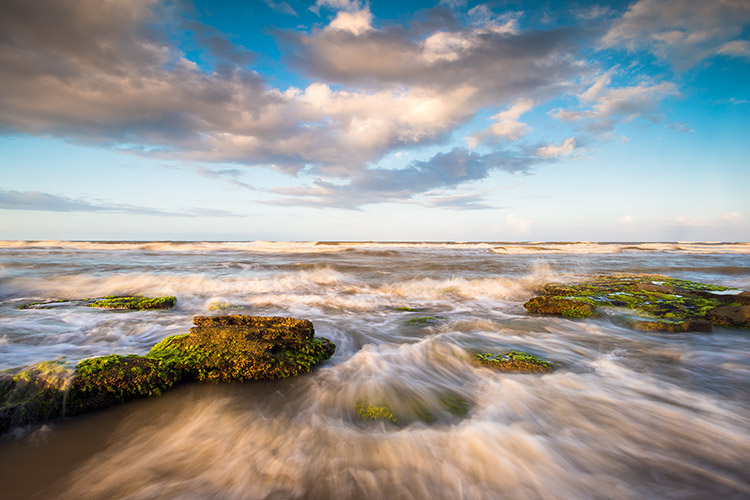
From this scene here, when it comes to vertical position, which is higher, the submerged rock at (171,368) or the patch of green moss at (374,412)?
the submerged rock at (171,368)

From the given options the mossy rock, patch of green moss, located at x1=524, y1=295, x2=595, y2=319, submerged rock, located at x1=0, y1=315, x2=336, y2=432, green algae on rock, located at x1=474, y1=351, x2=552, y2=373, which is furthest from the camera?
patch of green moss, located at x1=524, y1=295, x2=595, y2=319

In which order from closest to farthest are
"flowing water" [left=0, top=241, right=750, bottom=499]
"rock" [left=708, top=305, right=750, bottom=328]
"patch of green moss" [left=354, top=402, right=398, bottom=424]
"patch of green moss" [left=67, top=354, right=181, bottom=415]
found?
"flowing water" [left=0, top=241, right=750, bottom=499]
"patch of green moss" [left=67, top=354, right=181, bottom=415]
"patch of green moss" [left=354, top=402, right=398, bottom=424]
"rock" [left=708, top=305, right=750, bottom=328]

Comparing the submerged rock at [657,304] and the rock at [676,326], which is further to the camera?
the submerged rock at [657,304]

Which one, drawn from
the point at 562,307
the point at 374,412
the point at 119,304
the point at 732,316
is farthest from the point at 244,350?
the point at 732,316

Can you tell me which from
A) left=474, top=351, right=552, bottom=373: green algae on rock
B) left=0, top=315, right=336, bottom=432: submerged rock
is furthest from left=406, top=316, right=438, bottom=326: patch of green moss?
left=0, top=315, right=336, bottom=432: submerged rock

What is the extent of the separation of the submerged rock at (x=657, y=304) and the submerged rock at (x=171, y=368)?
607 centimetres

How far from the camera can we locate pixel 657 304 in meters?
7.95

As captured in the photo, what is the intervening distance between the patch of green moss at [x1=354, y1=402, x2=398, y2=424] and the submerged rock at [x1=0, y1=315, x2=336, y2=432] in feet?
3.51

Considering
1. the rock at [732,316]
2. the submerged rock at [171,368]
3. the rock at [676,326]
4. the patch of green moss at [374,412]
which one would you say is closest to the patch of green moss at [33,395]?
the submerged rock at [171,368]

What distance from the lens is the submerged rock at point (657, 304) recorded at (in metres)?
6.53

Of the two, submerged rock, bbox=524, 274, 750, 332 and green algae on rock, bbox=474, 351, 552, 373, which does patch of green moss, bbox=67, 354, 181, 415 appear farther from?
submerged rock, bbox=524, 274, 750, 332

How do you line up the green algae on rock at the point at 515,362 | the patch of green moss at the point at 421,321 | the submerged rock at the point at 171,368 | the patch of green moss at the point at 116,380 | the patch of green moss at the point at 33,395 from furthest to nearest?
the patch of green moss at the point at 421,321 < the green algae on rock at the point at 515,362 < the patch of green moss at the point at 116,380 < the submerged rock at the point at 171,368 < the patch of green moss at the point at 33,395

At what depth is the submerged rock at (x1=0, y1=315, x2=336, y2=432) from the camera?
296 centimetres

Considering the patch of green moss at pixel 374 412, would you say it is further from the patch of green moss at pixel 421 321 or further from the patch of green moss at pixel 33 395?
the patch of green moss at pixel 421 321
